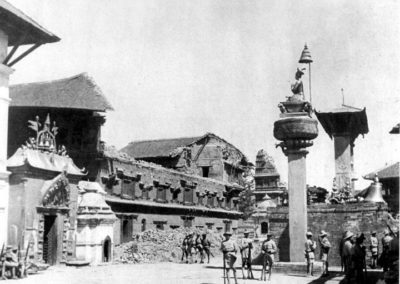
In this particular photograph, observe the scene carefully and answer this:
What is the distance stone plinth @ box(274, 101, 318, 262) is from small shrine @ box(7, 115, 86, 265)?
9269mm

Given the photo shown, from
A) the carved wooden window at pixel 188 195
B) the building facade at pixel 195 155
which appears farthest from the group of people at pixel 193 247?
the building facade at pixel 195 155

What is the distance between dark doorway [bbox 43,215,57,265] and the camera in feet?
74.4

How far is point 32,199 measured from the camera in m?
21.2

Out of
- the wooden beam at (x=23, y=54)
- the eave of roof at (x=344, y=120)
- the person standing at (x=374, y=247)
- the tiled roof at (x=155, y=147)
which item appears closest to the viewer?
the wooden beam at (x=23, y=54)

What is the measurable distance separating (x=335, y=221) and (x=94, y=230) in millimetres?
10548

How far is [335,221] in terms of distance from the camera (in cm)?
2347

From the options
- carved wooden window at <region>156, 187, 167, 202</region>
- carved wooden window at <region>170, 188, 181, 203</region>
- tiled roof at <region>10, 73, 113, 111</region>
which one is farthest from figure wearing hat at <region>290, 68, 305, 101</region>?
carved wooden window at <region>170, 188, 181, 203</region>

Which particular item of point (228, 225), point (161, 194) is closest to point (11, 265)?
point (161, 194)

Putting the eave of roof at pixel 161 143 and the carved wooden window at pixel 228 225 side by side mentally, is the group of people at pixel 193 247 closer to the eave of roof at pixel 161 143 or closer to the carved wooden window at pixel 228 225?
the carved wooden window at pixel 228 225

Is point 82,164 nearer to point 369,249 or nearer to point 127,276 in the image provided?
point 127,276

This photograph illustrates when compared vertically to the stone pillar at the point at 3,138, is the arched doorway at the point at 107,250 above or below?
below

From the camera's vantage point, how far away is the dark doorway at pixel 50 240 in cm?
2267

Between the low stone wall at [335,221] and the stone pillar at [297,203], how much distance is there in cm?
179

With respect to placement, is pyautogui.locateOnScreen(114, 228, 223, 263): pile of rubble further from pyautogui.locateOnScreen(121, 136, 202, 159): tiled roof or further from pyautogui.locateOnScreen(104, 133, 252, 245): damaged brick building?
pyautogui.locateOnScreen(121, 136, 202, 159): tiled roof
